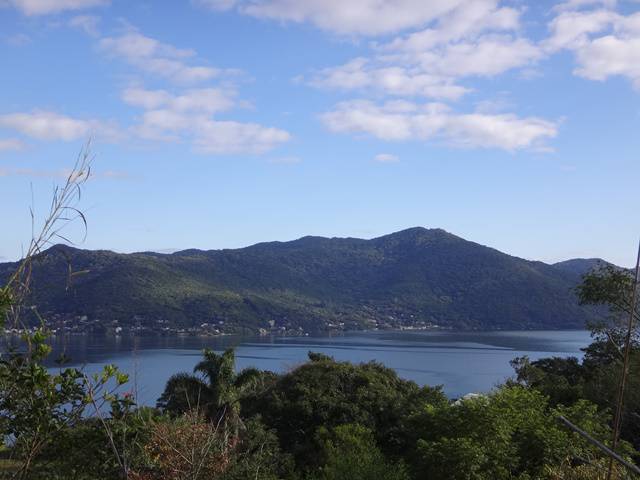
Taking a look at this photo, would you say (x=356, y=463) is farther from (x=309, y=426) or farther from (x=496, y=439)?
(x=309, y=426)

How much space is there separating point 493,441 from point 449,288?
184 m

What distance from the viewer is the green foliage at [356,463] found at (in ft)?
41.7

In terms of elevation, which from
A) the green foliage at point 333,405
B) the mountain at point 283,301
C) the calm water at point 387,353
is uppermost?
the mountain at point 283,301

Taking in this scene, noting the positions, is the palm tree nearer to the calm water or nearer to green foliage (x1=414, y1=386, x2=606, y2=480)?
green foliage (x1=414, y1=386, x2=606, y2=480)

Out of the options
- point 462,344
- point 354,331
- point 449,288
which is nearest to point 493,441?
point 462,344

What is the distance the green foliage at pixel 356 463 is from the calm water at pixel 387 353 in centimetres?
3541

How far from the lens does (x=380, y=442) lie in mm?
20531

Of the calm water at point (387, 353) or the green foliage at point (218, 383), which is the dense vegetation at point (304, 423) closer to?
the green foliage at point (218, 383)

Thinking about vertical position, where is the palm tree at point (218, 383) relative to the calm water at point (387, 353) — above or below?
above

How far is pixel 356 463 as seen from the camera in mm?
13422

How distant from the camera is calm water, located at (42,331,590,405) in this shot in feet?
223

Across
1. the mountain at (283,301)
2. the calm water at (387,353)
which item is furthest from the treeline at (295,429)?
the mountain at (283,301)

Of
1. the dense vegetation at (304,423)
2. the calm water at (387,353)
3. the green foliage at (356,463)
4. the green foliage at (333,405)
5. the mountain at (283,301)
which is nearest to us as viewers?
the dense vegetation at (304,423)

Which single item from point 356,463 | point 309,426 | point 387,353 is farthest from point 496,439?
point 387,353
